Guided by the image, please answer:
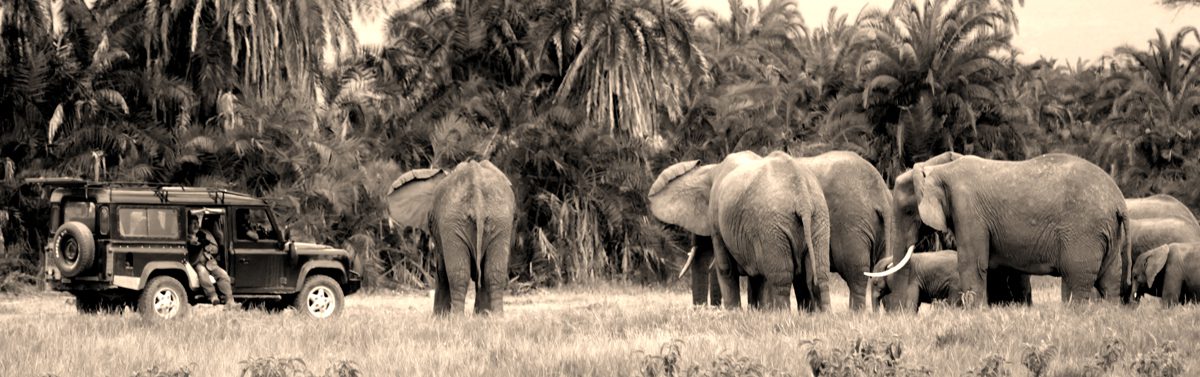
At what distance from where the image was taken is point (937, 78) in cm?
3441

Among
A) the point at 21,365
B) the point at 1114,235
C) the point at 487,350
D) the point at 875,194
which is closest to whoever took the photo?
the point at 21,365

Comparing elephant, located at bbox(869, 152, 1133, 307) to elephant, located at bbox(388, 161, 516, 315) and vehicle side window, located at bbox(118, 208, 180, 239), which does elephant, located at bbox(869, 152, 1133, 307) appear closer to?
elephant, located at bbox(388, 161, 516, 315)

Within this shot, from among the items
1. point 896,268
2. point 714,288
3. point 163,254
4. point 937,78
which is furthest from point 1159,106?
point 163,254

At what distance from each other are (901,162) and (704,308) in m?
17.3

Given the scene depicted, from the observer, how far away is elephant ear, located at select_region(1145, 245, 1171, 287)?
18.8 metres

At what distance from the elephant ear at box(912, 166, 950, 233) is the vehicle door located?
799 centimetres

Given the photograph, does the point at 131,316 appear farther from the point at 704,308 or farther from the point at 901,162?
the point at 901,162

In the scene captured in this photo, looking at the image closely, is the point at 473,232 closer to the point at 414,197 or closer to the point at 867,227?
the point at 414,197

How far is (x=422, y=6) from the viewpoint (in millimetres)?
35469

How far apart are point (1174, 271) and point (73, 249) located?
13102 mm

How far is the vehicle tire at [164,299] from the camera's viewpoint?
59.9ft

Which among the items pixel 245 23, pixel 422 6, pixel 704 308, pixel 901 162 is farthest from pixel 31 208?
pixel 901 162

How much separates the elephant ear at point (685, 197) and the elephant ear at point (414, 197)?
291cm

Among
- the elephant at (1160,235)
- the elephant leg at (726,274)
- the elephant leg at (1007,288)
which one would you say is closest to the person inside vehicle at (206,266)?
the elephant leg at (726,274)
